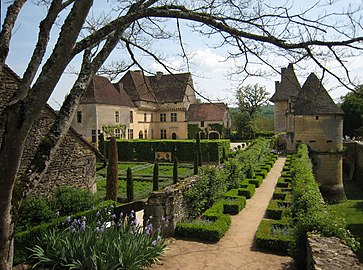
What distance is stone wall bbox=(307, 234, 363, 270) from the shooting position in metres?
4.80

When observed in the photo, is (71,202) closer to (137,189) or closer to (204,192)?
(204,192)

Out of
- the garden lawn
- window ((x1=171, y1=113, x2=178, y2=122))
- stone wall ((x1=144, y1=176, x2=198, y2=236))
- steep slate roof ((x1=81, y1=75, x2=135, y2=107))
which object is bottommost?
the garden lawn

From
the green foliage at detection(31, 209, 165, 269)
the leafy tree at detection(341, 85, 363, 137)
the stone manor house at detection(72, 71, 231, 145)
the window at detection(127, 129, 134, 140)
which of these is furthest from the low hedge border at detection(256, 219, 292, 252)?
the leafy tree at detection(341, 85, 363, 137)

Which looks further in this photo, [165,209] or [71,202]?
[71,202]

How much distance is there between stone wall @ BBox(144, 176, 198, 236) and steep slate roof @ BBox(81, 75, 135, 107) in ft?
69.9

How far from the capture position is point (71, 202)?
9289 millimetres

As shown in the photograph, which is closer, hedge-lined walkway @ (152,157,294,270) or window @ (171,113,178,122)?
hedge-lined walkway @ (152,157,294,270)

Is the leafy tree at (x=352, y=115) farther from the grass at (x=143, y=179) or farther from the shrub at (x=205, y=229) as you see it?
the shrub at (x=205, y=229)

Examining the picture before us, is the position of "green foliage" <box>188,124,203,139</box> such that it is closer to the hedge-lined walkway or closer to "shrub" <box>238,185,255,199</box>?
"shrub" <box>238,185,255,199</box>

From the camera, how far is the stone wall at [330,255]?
15.8ft

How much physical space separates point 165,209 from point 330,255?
4825 mm

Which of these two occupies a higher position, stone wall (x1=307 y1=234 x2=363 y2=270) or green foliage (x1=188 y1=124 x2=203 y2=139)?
green foliage (x1=188 y1=124 x2=203 y2=139)

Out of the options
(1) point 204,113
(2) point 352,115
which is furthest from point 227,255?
(2) point 352,115

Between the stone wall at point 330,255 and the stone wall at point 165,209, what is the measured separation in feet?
13.5
